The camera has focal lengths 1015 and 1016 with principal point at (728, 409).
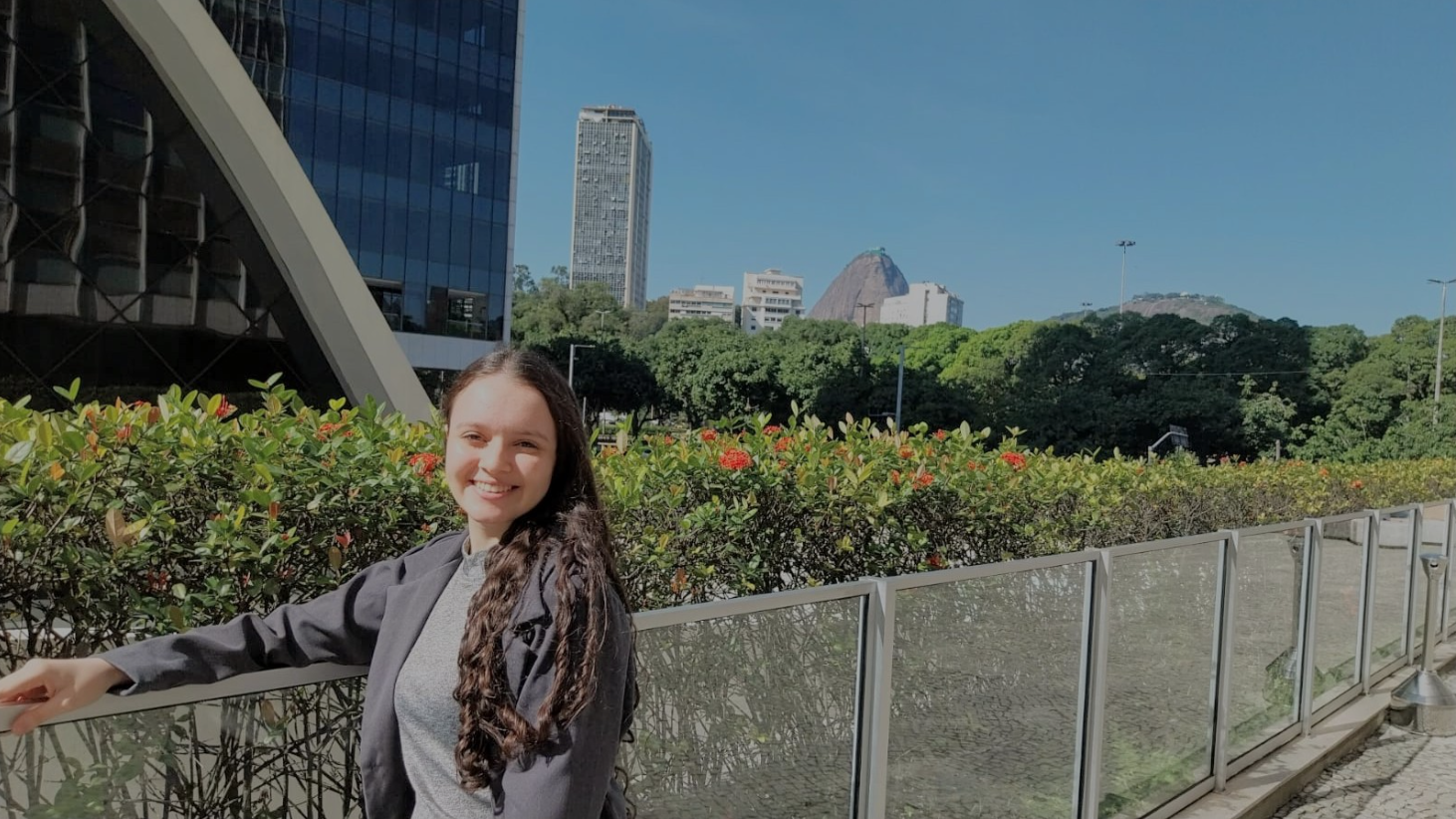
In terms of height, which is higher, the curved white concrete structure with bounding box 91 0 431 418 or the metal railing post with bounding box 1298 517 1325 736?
the curved white concrete structure with bounding box 91 0 431 418

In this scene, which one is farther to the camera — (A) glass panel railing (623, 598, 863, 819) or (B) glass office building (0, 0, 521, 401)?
(B) glass office building (0, 0, 521, 401)

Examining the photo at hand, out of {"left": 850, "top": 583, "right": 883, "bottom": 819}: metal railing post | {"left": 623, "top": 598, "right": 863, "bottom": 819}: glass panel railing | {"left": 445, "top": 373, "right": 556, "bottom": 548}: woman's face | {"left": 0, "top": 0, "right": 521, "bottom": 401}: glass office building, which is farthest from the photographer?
{"left": 0, "top": 0, "right": 521, "bottom": 401}: glass office building

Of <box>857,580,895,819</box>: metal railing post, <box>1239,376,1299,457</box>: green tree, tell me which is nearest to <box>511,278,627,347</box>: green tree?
<box>1239,376,1299,457</box>: green tree

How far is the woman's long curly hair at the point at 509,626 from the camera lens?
4.32ft

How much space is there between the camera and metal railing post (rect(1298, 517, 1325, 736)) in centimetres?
548

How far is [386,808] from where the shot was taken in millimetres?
1511

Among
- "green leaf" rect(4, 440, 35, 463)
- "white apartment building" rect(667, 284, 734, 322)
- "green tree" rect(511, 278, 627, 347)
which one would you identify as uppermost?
"white apartment building" rect(667, 284, 734, 322)

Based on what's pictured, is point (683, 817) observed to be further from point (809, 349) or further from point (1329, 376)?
point (1329, 376)

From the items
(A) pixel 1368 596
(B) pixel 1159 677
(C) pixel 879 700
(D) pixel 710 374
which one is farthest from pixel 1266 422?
(C) pixel 879 700

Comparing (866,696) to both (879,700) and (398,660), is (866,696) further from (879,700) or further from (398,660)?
(398,660)

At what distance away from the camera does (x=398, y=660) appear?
1500mm

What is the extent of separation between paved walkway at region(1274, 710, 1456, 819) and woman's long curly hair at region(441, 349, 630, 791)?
14.7 ft

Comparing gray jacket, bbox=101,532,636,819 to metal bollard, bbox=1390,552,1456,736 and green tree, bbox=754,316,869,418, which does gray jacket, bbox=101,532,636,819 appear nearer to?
metal bollard, bbox=1390,552,1456,736

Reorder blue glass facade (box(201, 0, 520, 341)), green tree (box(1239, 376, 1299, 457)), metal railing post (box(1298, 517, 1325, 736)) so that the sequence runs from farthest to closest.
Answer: green tree (box(1239, 376, 1299, 457)) < blue glass facade (box(201, 0, 520, 341)) < metal railing post (box(1298, 517, 1325, 736))
